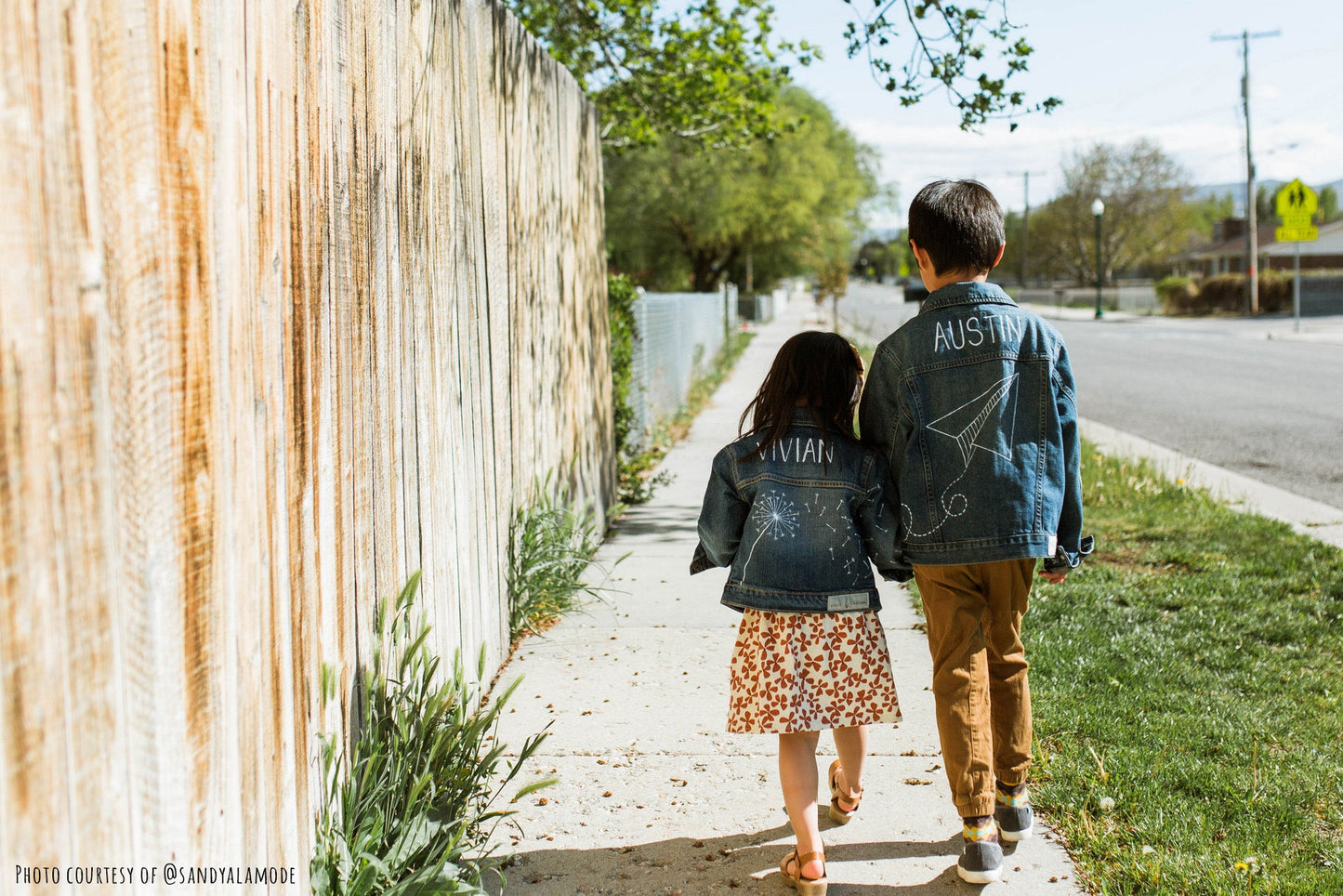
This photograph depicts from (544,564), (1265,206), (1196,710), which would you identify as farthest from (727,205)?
(1265,206)

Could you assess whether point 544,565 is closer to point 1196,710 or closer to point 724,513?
point 724,513

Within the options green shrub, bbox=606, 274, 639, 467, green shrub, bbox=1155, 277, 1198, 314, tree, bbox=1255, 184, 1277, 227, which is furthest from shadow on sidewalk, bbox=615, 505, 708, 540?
tree, bbox=1255, 184, 1277, 227

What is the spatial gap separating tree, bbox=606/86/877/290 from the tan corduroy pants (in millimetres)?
28237

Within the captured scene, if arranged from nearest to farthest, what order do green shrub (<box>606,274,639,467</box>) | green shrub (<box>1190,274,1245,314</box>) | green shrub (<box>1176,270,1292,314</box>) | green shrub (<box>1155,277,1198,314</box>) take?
green shrub (<box>606,274,639,467</box>) < green shrub (<box>1176,270,1292,314</box>) < green shrub (<box>1190,274,1245,314</box>) < green shrub (<box>1155,277,1198,314</box>)

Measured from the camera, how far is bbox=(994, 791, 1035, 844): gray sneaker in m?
3.01

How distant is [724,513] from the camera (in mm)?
2953

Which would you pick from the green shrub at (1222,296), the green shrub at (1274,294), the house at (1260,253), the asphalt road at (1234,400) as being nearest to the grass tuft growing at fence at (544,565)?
the asphalt road at (1234,400)

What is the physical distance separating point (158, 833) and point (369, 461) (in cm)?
123

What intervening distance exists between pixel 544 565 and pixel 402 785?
2.04 meters

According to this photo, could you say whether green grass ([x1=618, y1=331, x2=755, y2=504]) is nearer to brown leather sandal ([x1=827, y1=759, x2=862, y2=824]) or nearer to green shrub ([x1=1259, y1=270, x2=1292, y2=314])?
brown leather sandal ([x1=827, y1=759, x2=862, y2=824])

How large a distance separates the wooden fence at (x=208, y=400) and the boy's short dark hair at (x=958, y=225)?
54.4 inches

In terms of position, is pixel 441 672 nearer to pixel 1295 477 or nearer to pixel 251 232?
pixel 251 232

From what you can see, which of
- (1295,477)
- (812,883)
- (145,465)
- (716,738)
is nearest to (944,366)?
(812,883)

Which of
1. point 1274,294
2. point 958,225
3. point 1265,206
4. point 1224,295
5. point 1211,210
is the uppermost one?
point 1211,210
